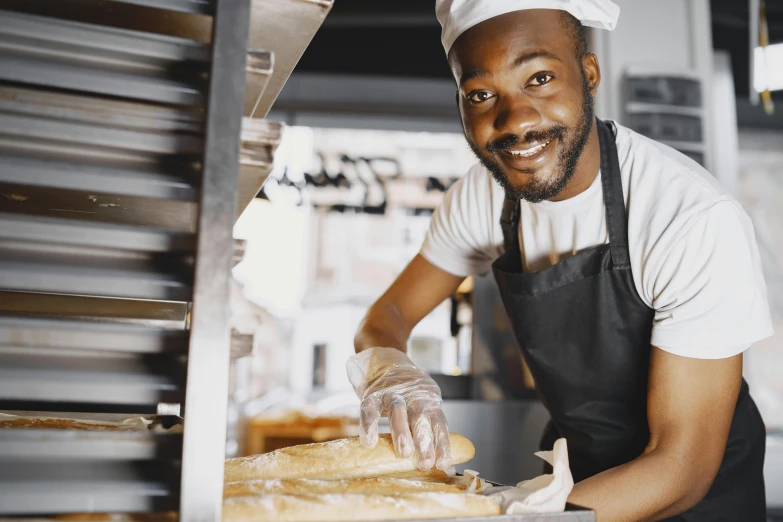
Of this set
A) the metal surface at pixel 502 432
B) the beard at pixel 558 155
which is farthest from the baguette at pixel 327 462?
the metal surface at pixel 502 432

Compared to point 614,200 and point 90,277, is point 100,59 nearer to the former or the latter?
point 90,277

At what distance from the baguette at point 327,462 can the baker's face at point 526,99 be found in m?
0.65

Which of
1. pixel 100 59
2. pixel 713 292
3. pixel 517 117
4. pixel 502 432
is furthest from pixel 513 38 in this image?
pixel 502 432

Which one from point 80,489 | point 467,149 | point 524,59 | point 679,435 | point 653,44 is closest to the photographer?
point 80,489

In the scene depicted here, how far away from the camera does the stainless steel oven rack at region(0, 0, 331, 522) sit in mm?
658

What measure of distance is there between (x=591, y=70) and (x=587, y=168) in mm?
248

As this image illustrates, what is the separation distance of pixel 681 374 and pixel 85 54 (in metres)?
1.10

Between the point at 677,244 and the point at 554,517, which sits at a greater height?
the point at 677,244

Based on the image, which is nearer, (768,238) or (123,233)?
(123,233)

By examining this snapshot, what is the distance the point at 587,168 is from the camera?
149 centimetres

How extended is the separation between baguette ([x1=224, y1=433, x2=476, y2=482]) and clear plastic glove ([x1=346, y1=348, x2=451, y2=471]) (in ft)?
0.05

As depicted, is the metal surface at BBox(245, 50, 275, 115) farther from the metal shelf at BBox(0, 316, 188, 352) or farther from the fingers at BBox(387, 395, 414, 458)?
the fingers at BBox(387, 395, 414, 458)

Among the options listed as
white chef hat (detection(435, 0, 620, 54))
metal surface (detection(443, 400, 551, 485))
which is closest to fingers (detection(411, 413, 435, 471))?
white chef hat (detection(435, 0, 620, 54))

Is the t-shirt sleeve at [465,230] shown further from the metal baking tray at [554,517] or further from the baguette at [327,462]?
the metal baking tray at [554,517]
